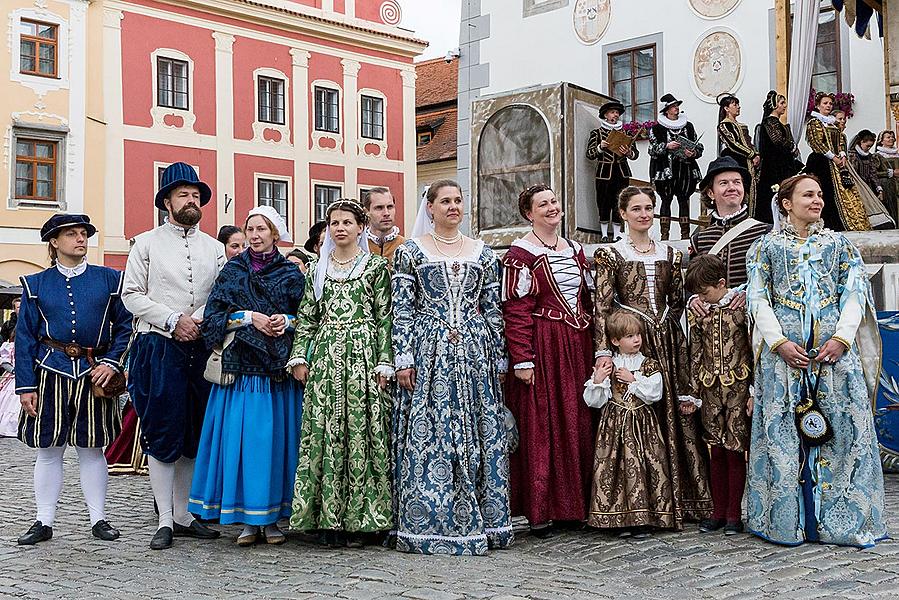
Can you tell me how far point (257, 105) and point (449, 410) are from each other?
2093 centimetres

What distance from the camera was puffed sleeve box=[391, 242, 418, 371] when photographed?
5.14m

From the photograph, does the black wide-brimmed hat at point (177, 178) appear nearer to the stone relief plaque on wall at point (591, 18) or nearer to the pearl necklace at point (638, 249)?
the pearl necklace at point (638, 249)

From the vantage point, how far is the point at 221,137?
2411 cm

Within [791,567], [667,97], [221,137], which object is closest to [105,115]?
[221,137]

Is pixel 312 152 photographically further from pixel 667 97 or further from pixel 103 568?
pixel 103 568

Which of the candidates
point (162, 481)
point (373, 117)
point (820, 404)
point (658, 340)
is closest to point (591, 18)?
point (658, 340)

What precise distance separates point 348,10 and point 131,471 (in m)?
20.2

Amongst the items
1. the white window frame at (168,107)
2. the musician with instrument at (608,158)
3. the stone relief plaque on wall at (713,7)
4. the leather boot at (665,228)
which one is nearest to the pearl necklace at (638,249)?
the musician with instrument at (608,158)

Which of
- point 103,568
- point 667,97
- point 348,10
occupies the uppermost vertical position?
point 348,10

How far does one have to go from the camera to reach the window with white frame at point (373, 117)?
26.8 m

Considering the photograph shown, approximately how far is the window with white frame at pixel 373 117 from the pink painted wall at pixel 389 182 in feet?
3.09

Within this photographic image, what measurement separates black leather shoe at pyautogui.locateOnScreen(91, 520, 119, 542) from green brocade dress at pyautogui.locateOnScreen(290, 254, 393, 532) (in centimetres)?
113

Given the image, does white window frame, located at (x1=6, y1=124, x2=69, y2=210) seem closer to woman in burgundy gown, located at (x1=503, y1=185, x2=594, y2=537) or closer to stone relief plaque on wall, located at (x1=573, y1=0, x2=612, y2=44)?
stone relief plaque on wall, located at (x1=573, y1=0, x2=612, y2=44)

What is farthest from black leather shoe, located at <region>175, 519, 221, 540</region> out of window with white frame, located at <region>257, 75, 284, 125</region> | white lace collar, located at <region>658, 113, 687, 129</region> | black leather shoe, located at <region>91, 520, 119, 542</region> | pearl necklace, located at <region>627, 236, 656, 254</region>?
window with white frame, located at <region>257, 75, 284, 125</region>
